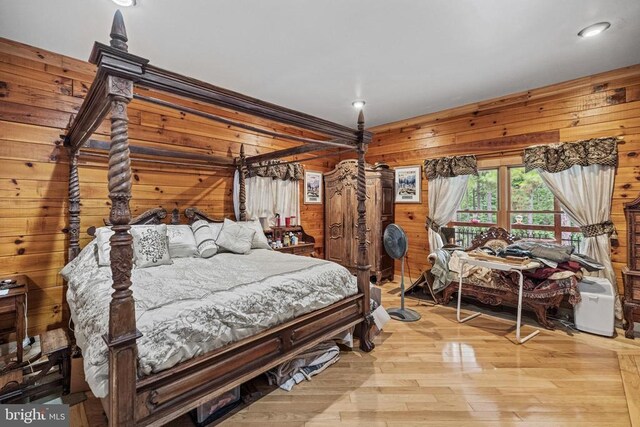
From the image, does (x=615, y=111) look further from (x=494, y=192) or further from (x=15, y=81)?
(x=15, y=81)

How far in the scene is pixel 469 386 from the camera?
212 centimetres

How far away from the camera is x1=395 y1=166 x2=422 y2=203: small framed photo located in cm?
479

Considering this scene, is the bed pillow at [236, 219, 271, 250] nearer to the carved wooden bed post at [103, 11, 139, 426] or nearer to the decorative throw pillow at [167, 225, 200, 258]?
the decorative throw pillow at [167, 225, 200, 258]

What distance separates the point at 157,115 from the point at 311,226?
113 inches

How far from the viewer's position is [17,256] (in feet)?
8.46

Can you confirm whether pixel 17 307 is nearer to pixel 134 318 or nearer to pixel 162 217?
pixel 162 217

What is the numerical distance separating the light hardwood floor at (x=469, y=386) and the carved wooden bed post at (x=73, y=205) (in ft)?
6.14

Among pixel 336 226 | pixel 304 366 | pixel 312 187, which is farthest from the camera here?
pixel 312 187

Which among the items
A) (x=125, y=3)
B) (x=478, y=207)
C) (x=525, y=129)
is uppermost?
(x=125, y=3)

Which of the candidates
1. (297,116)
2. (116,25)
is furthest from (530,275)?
(116,25)

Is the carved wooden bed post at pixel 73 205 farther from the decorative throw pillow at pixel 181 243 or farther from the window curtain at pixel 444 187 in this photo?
the window curtain at pixel 444 187

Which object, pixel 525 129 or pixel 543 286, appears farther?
pixel 525 129

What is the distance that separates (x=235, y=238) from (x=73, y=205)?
4.82ft

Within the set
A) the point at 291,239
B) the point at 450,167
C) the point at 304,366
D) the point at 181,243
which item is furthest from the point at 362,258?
the point at 450,167
